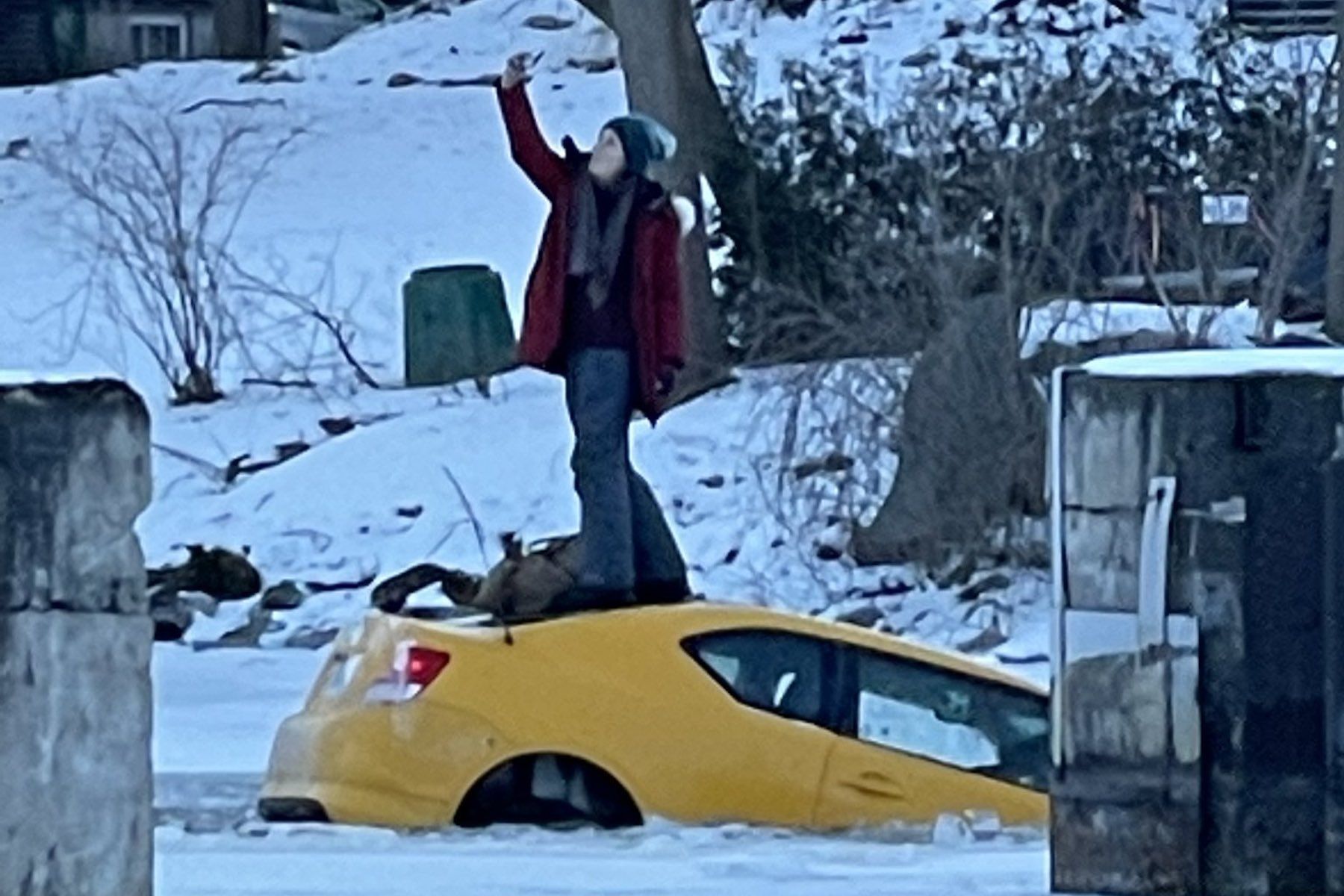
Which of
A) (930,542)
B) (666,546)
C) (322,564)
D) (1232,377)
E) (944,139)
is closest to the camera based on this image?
(1232,377)

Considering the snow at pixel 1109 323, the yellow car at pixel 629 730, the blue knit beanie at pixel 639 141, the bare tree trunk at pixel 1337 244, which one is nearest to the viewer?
the yellow car at pixel 629 730

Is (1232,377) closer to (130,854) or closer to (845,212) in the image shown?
→ (130,854)

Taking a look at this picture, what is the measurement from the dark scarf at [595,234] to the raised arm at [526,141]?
3.4 inches

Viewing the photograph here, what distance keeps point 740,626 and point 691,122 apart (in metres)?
11.2

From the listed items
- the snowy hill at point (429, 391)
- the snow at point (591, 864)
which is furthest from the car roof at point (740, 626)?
the snowy hill at point (429, 391)

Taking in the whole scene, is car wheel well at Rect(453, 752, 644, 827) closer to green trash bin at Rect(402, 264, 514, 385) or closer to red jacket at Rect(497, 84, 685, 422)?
red jacket at Rect(497, 84, 685, 422)

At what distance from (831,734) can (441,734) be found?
1106 millimetres

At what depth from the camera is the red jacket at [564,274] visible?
12523 millimetres

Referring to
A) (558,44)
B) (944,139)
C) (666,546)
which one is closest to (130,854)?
(666,546)

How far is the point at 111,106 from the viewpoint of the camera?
1260 inches

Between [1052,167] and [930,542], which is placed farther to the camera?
[1052,167]

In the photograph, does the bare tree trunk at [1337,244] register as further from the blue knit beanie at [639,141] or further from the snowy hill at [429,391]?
the blue knit beanie at [639,141]

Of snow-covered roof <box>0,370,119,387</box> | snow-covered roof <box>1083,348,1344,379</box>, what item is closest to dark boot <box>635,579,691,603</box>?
snow-covered roof <box>1083,348,1344,379</box>

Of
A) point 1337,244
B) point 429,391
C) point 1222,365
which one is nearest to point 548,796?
point 1222,365
